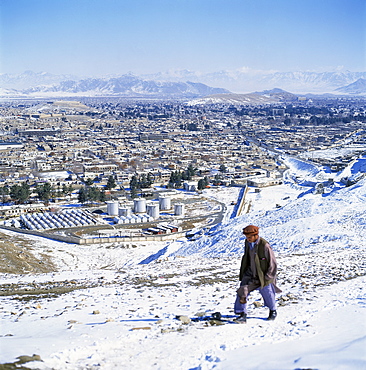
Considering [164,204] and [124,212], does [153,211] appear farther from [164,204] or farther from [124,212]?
[164,204]

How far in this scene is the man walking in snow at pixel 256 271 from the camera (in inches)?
123

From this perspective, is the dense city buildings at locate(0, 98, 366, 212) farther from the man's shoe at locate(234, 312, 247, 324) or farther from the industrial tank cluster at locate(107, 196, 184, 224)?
the man's shoe at locate(234, 312, 247, 324)

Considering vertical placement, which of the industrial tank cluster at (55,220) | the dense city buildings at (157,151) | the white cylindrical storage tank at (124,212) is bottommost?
the industrial tank cluster at (55,220)

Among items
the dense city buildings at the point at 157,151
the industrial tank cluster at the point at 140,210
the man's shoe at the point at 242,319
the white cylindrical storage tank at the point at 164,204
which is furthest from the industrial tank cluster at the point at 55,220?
the man's shoe at the point at 242,319

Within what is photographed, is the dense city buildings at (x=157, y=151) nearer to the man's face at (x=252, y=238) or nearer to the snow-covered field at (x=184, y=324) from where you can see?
the snow-covered field at (x=184, y=324)

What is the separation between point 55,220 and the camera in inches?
672

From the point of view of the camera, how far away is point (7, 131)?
189ft

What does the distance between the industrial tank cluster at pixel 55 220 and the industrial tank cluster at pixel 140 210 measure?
95 centimetres

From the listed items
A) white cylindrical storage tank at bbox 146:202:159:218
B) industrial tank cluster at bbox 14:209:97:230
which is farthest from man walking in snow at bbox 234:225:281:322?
white cylindrical storage tank at bbox 146:202:159:218

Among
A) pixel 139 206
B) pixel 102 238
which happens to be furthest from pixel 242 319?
pixel 139 206

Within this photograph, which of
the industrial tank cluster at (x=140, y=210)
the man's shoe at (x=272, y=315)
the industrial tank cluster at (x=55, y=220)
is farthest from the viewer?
the industrial tank cluster at (x=140, y=210)

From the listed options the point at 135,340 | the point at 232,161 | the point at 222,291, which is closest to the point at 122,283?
the point at 222,291

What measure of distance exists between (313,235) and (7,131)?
179ft

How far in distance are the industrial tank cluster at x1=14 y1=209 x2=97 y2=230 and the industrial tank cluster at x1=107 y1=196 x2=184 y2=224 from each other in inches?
37.5
